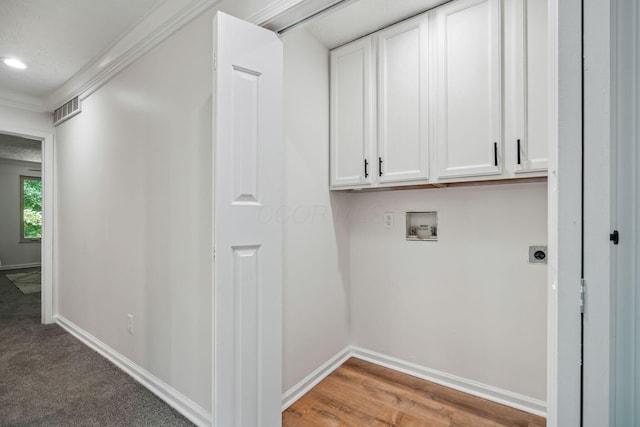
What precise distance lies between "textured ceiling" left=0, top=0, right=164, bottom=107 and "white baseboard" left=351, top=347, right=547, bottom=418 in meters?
2.88

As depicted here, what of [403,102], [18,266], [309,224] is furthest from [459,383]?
[18,266]

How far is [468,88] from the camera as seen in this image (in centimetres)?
170

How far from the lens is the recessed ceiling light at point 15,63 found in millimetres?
2363

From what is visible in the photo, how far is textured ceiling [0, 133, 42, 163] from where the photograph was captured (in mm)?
4618

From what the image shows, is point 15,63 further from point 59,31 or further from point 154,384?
point 154,384

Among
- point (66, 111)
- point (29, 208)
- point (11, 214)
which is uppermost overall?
point (66, 111)

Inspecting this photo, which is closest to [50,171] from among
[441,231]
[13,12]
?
[13,12]

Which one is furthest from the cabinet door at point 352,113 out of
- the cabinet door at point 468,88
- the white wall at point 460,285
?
the cabinet door at point 468,88

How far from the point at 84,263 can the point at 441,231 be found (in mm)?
→ 3171

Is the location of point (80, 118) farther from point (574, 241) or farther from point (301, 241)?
point (574, 241)

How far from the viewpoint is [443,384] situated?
6.67 ft

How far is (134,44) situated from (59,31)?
1.73 ft

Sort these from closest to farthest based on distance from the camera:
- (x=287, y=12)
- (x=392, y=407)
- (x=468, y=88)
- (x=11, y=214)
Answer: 1. (x=287, y=12)
2. (x=468, y=88)
3. (x=392, y=407)
4. (x=11, y=214)

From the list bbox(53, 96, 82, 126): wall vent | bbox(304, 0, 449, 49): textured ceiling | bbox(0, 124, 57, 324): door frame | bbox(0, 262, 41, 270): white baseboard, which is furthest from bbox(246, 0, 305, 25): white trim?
bbox(0, 262, 41, 270): white baseboard
